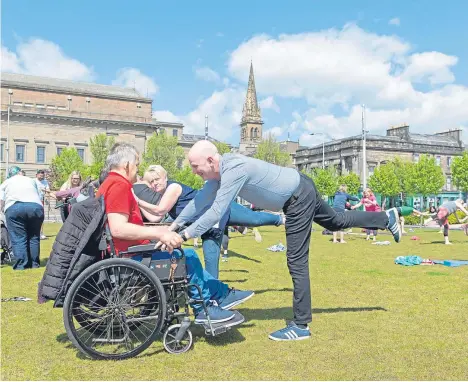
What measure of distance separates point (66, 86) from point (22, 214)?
79722 millimetres

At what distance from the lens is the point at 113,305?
4258 millimetres

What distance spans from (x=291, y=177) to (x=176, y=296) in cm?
160

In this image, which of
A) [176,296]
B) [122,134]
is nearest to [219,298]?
[176,296]

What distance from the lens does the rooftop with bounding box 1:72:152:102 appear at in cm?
7750

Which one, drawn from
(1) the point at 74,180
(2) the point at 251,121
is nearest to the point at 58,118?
(1) the point at 74,180

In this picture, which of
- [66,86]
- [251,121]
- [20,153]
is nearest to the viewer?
[20,153]

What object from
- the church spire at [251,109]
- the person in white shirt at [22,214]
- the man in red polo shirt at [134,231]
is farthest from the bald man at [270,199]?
the church spire at [251,109]

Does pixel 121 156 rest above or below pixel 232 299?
above

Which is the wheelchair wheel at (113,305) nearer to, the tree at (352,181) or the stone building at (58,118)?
the tree at (352,181)

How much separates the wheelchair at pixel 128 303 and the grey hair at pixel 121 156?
67 centimetres

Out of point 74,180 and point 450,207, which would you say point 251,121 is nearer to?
point 450,207

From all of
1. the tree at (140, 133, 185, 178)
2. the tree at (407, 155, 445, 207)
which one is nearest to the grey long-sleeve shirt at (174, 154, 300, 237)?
the tree at (407, 155, 445, 207)

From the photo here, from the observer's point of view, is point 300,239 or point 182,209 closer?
point 300,239

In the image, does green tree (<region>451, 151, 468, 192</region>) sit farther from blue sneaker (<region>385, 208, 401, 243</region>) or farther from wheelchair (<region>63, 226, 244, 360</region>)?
wheelchair (<region>63, 226, 244, 360</region>)
